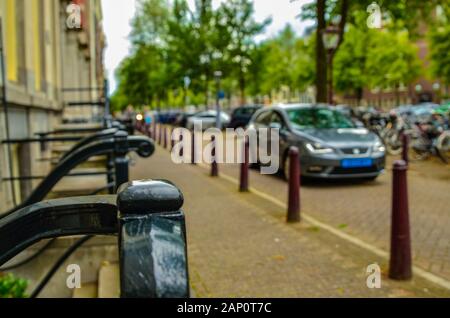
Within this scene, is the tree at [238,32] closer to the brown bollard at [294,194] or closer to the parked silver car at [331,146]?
the parked silver car at [331,146]

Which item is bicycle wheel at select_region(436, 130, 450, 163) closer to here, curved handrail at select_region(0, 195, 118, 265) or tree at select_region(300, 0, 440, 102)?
tree at select_region(300, 0, 440, 102)

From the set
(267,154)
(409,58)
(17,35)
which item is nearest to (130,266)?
(17,35)

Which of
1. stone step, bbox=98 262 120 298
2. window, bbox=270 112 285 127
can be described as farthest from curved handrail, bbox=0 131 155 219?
window, bbox=270 112 285 127

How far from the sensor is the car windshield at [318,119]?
10.7m

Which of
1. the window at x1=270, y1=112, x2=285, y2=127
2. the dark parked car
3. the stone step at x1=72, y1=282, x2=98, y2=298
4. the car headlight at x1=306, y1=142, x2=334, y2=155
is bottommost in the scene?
the stone step at x1=72, y1=282, x2=98, y2=298

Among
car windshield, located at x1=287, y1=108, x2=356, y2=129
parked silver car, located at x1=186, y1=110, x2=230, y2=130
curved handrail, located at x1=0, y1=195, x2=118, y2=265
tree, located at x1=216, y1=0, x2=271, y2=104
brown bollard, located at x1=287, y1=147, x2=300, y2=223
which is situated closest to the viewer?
curved handrail, located at x1=0, y1=195, x2=118, y2=265

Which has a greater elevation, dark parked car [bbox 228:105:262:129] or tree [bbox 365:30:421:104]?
tree [bbox 365:30:421:104]

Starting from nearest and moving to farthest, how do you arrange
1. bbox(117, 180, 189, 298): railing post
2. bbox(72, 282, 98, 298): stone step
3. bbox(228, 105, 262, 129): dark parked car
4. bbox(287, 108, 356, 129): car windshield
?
1. bbox(117, 180, 189, 298): railing post
2. bbox(72, 282, 98, 298): stone step
3. bbox(287, 108, 356, 129): car windshield
4. bbox(228, 105, 262, 129): dark parked car

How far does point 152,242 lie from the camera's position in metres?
0.94

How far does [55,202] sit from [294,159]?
558 cm

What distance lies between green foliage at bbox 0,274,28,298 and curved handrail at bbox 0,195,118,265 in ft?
9.57

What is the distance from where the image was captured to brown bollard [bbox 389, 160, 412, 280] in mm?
4250

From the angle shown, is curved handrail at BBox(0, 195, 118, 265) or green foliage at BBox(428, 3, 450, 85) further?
green foliage at BBox(428, 3, 450, 85)

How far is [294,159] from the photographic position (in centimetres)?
657
